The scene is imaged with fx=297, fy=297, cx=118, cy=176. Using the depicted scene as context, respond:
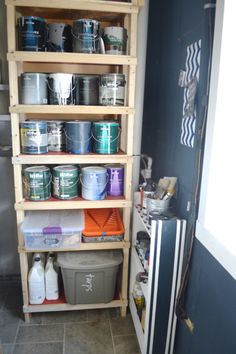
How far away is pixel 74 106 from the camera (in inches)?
65.1

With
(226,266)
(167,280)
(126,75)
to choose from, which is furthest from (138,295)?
(126,75)

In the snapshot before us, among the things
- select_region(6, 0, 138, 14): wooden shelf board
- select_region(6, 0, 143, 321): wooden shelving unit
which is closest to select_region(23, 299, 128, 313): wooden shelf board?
select_region(6, 0, 143, 321): wooden shelving unit

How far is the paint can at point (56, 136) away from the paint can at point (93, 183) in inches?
8.1

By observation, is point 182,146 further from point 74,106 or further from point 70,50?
point 70,50

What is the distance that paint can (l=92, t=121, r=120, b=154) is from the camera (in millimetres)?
1729

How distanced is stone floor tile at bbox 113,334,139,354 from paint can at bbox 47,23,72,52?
1.73 meters

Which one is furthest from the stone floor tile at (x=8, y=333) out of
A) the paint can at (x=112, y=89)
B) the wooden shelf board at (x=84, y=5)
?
the wooden shelf board at (x=84, y=5)

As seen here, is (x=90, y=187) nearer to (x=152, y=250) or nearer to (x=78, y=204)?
(x=78, y=204)

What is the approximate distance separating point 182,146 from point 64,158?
2.18ft

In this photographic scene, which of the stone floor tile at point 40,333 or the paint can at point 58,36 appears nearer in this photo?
the paint can at point 58,36

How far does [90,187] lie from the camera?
1.78 meters

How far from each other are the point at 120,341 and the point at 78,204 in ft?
2.88

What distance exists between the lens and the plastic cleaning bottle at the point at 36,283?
187 cm

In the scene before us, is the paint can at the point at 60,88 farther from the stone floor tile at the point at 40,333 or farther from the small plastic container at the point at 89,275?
the stone floor tile at the point at 40,333
